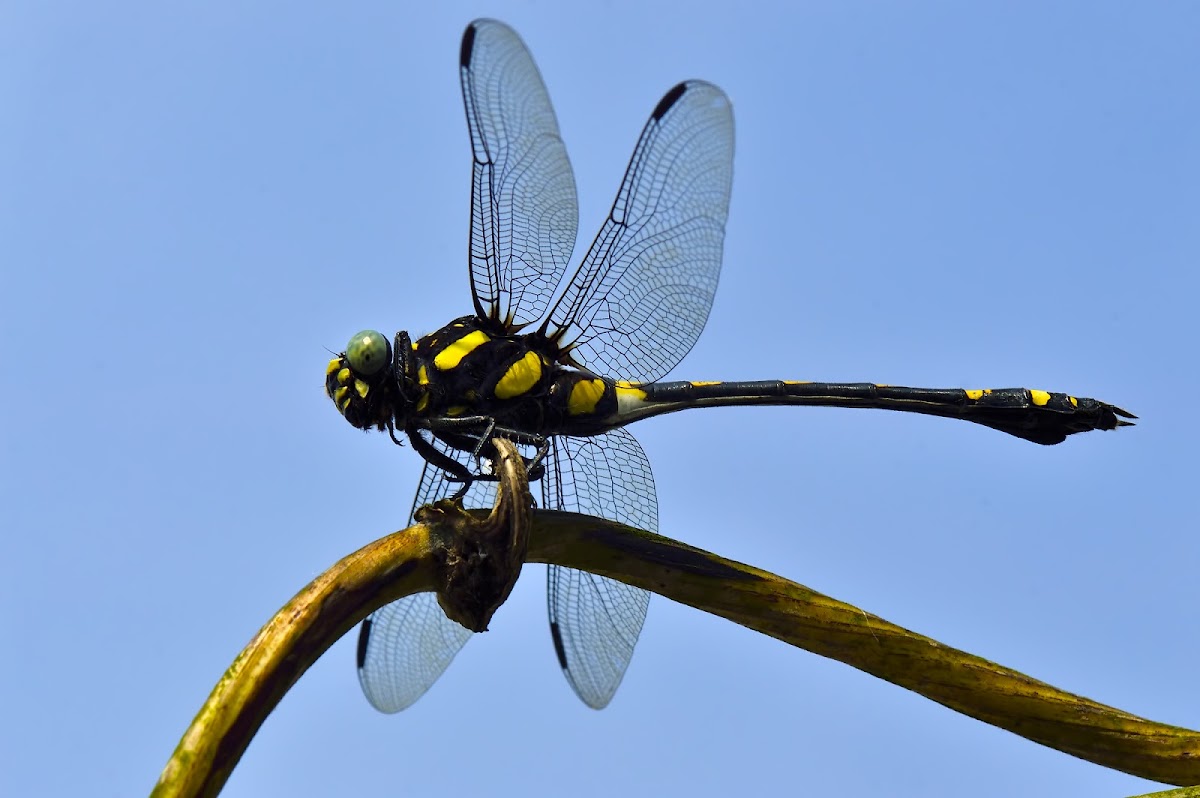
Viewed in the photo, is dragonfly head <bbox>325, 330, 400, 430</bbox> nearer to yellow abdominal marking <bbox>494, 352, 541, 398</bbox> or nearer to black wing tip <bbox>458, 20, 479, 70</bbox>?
yellow abdominal marking <bbox>494, 352, 541, 398</bbox>

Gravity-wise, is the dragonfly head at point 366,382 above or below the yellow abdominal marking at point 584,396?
below

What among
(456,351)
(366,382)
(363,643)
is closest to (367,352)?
(366,382)

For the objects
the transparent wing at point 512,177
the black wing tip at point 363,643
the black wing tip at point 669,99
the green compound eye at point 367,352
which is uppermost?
the black wing tip at point 669,99

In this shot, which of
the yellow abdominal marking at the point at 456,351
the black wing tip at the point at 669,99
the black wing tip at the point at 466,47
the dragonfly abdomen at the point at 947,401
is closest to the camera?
the black wing tip at the point at 466,47

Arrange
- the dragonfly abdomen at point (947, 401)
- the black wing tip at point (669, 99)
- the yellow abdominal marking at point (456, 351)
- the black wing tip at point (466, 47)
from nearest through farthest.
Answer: the black wing tip at point (466, 47), the yellow abdominal marking at point (456, 351), the black wing tip at point (669, 99), the dragonfly abdomen at point (947, 401)

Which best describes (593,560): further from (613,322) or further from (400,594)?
(613,322)

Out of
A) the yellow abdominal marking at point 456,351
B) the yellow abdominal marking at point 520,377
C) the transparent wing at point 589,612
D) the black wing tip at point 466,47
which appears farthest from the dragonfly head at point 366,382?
the black wing tip at point 466,47

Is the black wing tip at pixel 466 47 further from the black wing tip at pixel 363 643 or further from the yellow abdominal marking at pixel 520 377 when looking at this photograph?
the black wing tip at pixel 363 643

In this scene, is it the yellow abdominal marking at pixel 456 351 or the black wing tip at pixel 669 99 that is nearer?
the yellow abdominal marking at pixel 456 351
